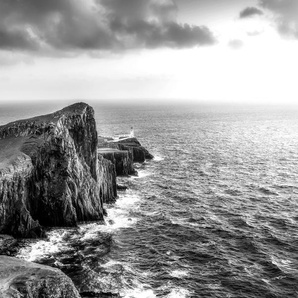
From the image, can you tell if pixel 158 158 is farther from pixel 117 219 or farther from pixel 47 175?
pixel 47 175

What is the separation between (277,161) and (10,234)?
90567 mm

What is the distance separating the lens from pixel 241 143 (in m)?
150

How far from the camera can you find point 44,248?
161 feet

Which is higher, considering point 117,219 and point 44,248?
point 44,248

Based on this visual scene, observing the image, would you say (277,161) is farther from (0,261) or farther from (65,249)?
(0,261)

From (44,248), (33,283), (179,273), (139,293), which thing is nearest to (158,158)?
(44,248)

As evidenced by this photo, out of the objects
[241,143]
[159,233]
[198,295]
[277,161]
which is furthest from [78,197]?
[241,143]

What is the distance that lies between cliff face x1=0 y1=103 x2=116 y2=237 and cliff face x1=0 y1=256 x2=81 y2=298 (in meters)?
19.0

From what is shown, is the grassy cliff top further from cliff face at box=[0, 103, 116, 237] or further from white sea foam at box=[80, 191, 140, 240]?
white sea foam at box=[80, 191, 140, 240]

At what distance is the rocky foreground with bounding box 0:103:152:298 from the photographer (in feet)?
167

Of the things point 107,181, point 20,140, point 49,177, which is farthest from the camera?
point 107,181

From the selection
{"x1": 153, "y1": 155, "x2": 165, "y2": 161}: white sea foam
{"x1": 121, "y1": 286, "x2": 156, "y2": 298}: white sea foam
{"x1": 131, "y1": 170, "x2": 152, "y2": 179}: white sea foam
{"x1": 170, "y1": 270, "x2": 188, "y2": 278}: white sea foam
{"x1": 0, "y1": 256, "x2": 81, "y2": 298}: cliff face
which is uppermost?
{"x1": 0, "y1": 256, "x2": 81, "y2": 298}: cliff face

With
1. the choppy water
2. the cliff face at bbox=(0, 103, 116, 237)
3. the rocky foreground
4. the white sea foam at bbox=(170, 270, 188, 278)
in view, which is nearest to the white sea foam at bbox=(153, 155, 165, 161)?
the choppy water

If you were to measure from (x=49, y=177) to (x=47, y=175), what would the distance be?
0.51 metres
